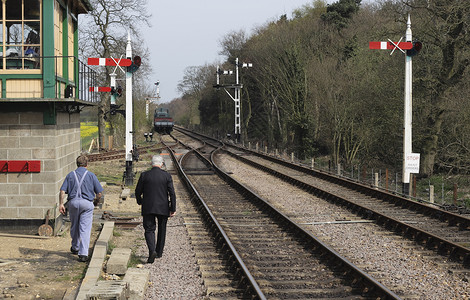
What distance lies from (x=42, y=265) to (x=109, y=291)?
102 inches

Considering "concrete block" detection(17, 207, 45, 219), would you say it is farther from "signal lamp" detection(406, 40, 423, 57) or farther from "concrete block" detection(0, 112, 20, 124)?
"signal lamp" detection(406, 40, 423, 57)

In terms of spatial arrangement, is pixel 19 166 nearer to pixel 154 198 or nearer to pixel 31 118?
pixel 31 118

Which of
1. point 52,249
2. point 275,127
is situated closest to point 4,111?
point 52,249

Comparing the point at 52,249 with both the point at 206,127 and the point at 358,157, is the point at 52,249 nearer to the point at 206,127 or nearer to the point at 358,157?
the point at 358,157

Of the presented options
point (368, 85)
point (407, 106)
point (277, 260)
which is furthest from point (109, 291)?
point (368, 85)

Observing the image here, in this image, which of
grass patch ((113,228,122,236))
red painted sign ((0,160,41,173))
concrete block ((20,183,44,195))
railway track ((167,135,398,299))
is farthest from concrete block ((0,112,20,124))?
railway track ((167,135,398,299))

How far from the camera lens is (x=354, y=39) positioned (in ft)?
121

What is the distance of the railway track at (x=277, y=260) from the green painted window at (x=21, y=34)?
4.88m

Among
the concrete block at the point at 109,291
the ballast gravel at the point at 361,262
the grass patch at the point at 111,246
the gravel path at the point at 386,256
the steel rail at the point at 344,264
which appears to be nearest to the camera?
the concrete block at the point at 109,291

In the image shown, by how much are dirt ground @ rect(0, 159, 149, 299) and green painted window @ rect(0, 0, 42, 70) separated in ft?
10.9

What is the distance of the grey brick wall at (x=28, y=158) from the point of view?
10742mm

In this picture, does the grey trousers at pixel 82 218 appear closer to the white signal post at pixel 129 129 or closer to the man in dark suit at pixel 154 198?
the man in dark suit at pixel 154 198

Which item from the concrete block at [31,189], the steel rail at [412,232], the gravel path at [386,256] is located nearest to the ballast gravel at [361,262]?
the gravel path at [386,256]

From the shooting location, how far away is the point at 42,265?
8.50 m
